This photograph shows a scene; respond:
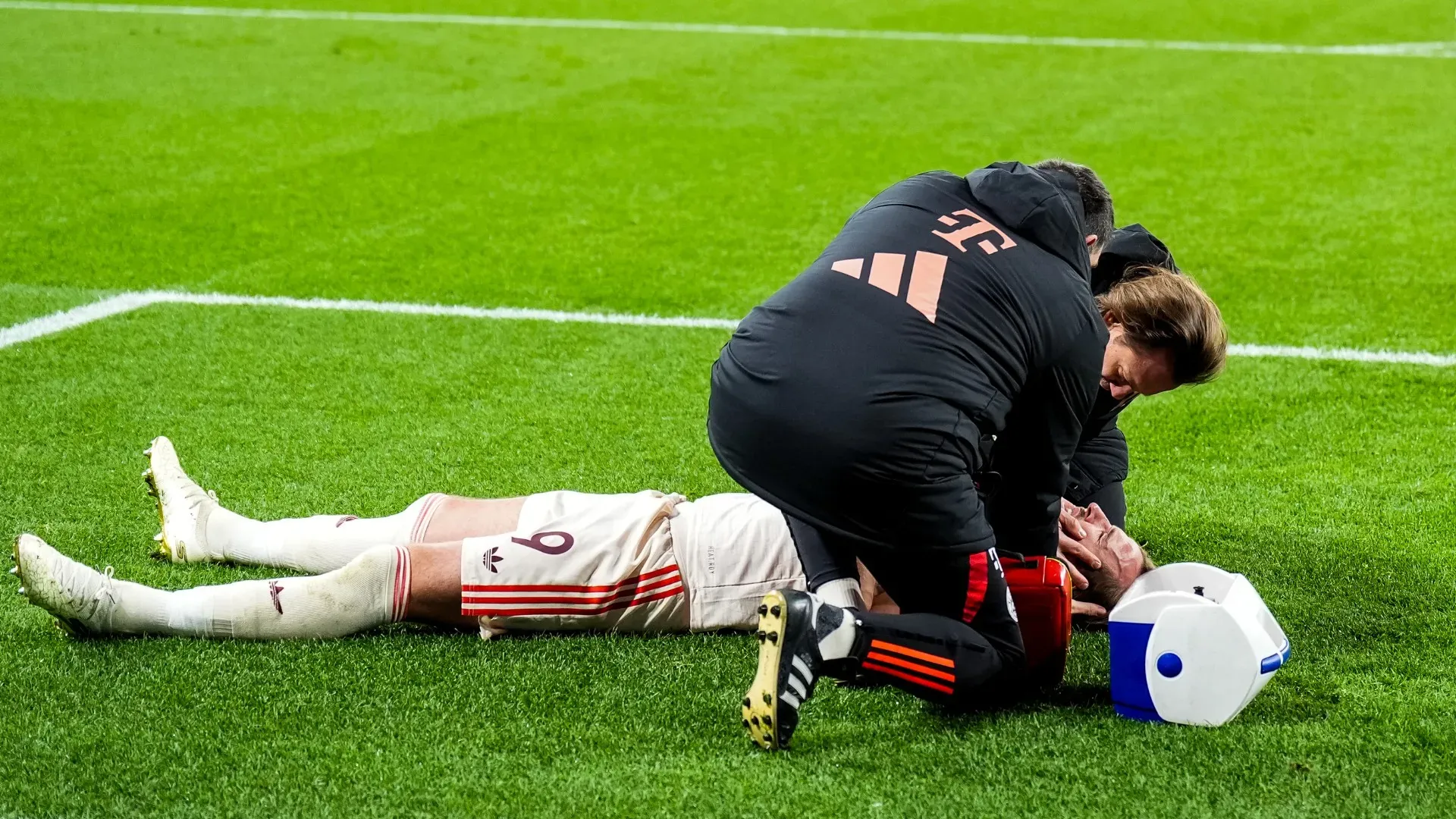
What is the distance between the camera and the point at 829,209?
28.5ft

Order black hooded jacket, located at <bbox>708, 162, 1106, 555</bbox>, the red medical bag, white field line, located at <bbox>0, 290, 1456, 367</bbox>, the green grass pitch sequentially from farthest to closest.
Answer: white field line, located at <bbox>0, 290, 1456, 367</bbox> → the red medical bag → black hooded jacket, located at <bbox>708, 162, 1106, 555</bbox> → the green grass pitch

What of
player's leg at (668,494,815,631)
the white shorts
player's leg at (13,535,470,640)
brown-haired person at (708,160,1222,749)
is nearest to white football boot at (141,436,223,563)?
player's leg at (13,535,470,640)

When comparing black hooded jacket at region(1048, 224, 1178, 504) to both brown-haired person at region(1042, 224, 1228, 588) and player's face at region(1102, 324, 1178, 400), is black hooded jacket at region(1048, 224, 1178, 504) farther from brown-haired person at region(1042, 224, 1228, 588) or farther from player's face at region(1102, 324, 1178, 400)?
player's face at region(1102, 324, 1178, 400)

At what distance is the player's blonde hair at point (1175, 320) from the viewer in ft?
12.0

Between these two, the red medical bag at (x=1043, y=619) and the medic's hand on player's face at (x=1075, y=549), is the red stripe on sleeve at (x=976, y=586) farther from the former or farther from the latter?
the medic's hand on player's face at (x=1075, y=549)

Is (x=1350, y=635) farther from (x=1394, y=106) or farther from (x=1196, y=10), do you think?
(x=1196, y=10)

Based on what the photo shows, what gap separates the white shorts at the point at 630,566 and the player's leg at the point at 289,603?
0.35ft

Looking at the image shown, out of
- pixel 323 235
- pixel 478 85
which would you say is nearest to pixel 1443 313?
pixel 323 235

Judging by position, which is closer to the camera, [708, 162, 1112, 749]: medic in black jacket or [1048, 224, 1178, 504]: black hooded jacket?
[708, 162, 1112, 749]: medic in black jacket

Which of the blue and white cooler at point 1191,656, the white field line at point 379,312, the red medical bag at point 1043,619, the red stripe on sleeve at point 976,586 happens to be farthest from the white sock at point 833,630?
the white field line at point 379,312

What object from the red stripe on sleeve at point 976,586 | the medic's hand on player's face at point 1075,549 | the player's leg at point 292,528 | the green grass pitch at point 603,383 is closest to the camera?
the green grass pitch at point 603,383

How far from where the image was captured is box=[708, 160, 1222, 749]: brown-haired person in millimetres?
3160

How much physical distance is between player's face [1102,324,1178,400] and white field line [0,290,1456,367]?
2.54 metres

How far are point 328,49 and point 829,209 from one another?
697 cm
